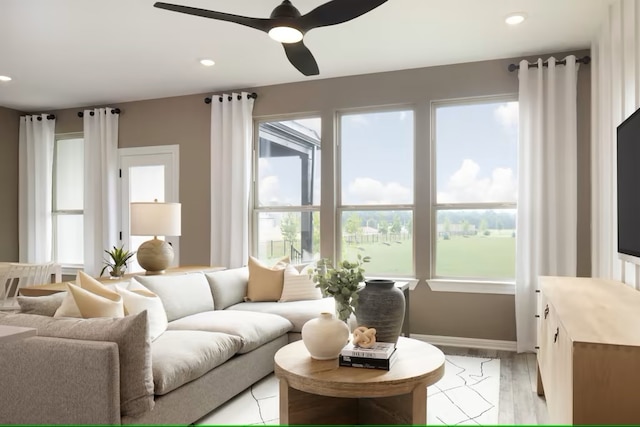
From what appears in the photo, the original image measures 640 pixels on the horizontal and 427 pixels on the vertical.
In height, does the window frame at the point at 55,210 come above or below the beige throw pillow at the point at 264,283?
above

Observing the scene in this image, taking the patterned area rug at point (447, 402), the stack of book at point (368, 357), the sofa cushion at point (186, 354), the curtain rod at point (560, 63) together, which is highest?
the curtain rod at point (560, 63)

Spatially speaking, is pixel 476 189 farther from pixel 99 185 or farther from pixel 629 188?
pixel 99 185

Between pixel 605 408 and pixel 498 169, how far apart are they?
10.8 feet

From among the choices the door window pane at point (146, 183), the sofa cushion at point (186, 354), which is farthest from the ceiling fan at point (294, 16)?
the door window pane at point (146, 183)

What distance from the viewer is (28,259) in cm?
616

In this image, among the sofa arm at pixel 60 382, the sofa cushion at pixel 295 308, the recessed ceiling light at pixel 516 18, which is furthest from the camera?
the sofa cushion at pixel 295 308

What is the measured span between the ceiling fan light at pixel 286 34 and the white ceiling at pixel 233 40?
585 mm

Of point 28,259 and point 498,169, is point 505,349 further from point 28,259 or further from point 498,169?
point 28,259

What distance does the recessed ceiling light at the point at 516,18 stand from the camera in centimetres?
340

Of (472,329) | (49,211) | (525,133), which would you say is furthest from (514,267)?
(49,211)

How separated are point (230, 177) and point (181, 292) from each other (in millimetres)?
1840

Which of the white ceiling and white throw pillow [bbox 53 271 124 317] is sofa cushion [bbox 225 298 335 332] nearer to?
white throw pillow [bbox 53 271 124 317]

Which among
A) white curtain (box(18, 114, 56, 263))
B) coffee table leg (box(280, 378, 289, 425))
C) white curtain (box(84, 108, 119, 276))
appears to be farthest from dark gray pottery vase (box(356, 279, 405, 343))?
white curtain (box(18, 114, 56, 263))

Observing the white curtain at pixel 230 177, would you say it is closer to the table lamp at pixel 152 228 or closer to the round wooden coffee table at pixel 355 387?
the table lamp at pixel 152 228
